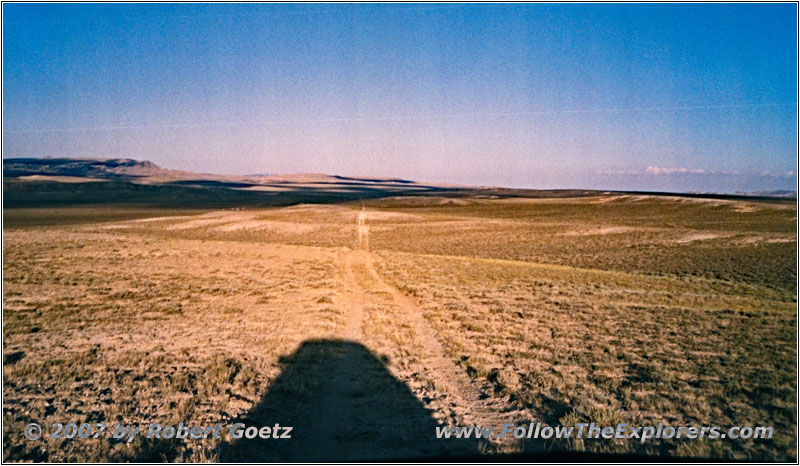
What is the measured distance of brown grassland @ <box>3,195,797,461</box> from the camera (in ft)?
21.2

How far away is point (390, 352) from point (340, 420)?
314 cm

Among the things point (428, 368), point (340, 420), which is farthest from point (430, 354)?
point (340, 420)

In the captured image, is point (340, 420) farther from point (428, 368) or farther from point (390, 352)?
point (390, 352)

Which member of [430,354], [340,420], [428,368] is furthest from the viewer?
[430,354]

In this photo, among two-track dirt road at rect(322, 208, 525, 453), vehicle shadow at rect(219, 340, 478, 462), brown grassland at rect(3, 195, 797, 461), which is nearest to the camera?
vehicle shadow at rect(219, 340, 478, 462)

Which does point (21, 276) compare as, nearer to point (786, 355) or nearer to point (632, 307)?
point (632, 307)

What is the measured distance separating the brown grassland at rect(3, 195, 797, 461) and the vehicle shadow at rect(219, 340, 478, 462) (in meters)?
0.04

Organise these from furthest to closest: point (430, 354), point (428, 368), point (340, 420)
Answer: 1. point (430, 354)
2. point (428, 368)
3. point (340, 420)

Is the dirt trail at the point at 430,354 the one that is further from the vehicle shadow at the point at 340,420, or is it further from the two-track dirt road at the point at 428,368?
the vehicle shadow at the point at 340,420

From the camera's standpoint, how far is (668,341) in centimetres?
1048

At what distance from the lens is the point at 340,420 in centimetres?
671

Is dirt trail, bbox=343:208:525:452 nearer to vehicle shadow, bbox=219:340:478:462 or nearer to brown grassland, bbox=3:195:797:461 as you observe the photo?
brown grassland, bbox=3:195:797:461

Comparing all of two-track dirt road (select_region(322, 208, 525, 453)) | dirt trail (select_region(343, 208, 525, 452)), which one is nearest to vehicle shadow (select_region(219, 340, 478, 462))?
two-track dirt road (select_region(322, 208, 525, 453))

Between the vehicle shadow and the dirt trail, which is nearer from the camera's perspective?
the vehicle shadow
